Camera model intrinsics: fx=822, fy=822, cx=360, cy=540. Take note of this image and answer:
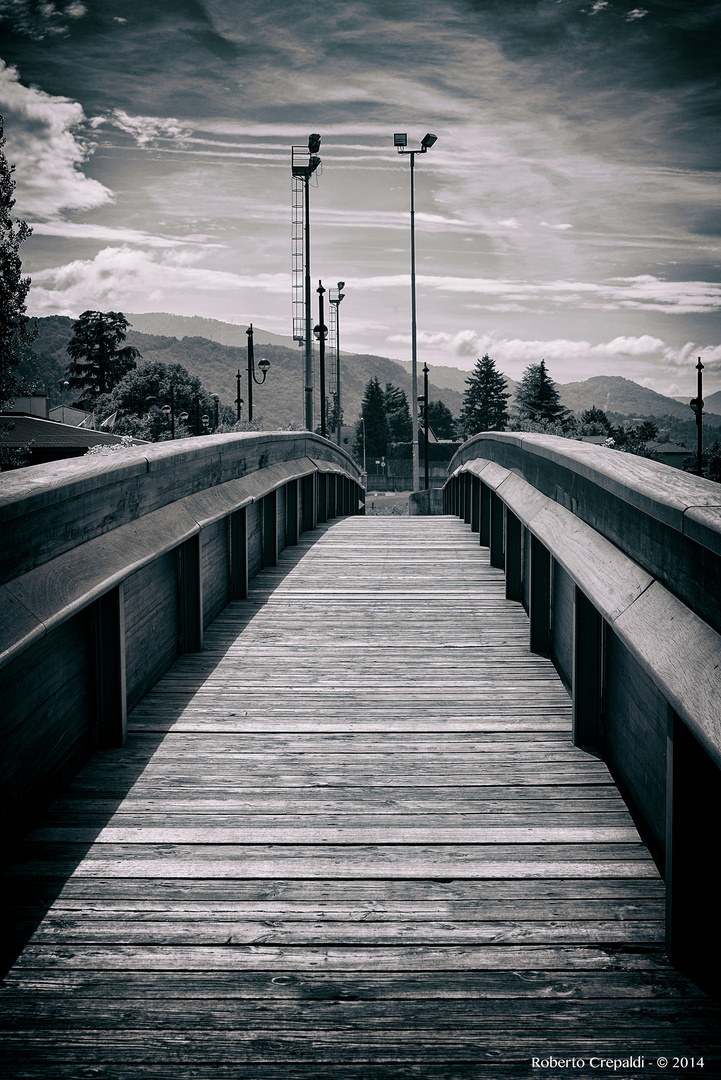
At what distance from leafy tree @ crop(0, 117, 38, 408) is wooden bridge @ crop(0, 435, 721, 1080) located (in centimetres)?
2125

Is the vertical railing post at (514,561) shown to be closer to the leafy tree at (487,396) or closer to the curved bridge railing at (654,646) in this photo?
the curved bridge railing at (654,646)

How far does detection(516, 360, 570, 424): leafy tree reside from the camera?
9162cm

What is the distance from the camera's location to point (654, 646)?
2.47 m

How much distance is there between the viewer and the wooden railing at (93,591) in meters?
3.08

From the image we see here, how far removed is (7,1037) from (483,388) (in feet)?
360

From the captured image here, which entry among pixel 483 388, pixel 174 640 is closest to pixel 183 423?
pixel 483 388

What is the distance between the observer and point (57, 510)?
3424 millimetres

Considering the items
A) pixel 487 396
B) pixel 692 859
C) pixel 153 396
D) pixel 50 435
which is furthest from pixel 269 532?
pixel 487 396

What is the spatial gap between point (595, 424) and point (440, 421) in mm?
25211

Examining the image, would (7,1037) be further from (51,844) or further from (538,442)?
(538,442)

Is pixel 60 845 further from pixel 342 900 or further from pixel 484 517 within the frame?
pixel 484 517

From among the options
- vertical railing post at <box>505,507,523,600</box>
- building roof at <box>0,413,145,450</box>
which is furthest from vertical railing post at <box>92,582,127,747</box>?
building roof at <box>0,413,145,450</box>

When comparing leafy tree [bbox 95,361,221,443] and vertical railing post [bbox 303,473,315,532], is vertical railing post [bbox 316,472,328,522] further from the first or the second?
leafy tree [bbox 95,361,221,443]

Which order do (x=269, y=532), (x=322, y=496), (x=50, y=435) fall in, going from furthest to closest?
(x=50, y=435), (x=322, y=496), (x=269, y=532)
